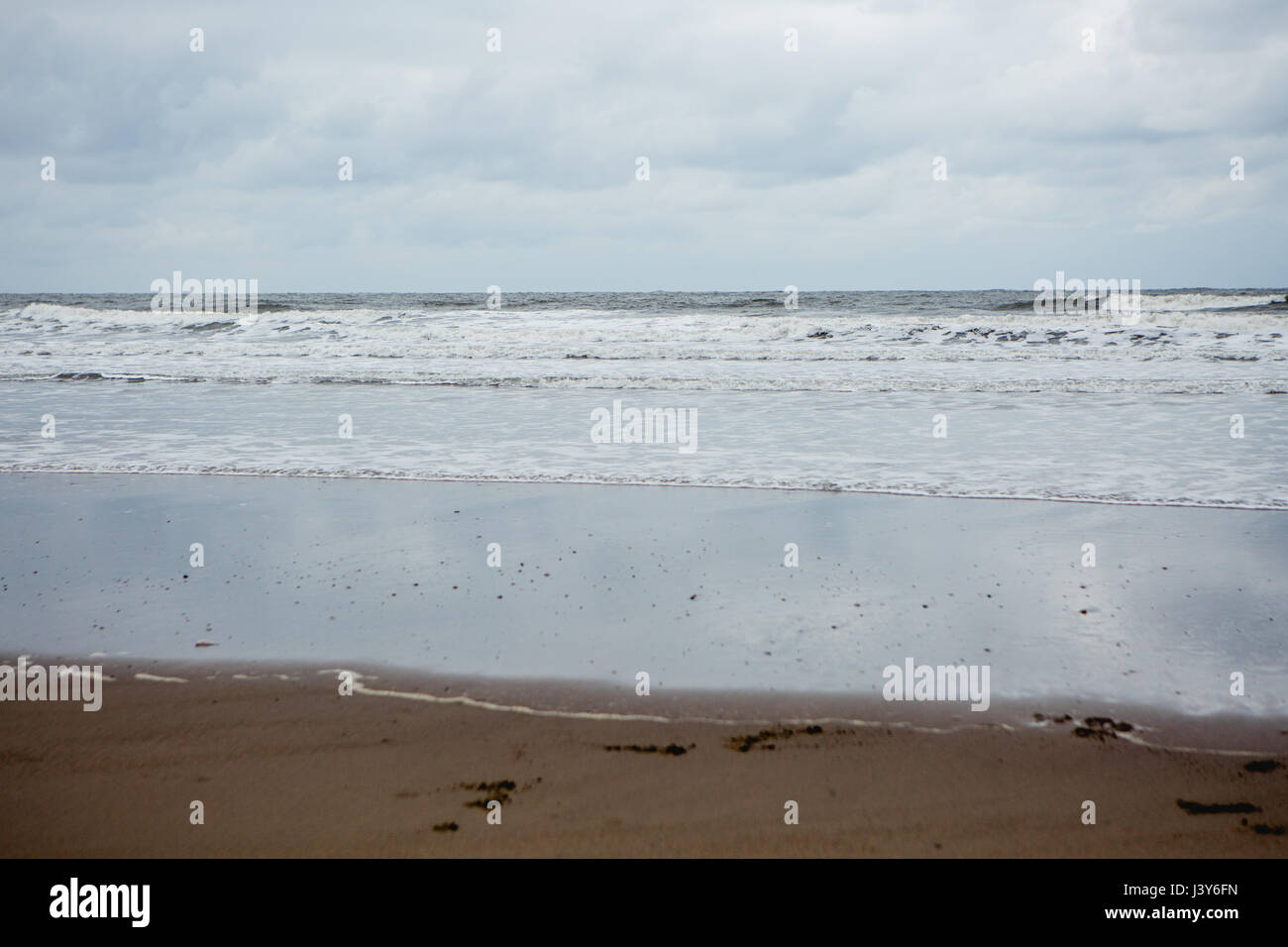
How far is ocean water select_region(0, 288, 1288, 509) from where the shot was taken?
8484 mm

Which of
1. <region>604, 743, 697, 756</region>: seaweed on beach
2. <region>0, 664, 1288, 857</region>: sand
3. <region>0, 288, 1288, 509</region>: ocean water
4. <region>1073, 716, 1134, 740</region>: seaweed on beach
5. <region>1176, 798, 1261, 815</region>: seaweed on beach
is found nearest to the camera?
<region>0, 664, 1288, 857</region>: sand

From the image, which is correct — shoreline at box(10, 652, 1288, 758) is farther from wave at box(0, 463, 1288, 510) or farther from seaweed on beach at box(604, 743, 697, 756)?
wave at box(0, 463, 1288, 510)

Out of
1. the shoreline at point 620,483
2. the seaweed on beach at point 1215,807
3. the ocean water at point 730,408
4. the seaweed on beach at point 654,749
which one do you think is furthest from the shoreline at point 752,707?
the ocean water at point 730,408

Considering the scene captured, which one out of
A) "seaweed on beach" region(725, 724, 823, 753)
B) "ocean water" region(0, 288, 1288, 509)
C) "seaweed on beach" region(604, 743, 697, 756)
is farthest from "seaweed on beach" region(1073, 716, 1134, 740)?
"ocean water" region(0, 288, 1288, 509)

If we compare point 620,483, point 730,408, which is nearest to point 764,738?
point 620,483

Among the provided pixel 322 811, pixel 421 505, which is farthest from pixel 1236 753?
pixel 421 505

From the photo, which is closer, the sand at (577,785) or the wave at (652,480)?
the sand at (577,785)

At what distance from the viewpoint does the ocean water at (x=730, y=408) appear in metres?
8.48

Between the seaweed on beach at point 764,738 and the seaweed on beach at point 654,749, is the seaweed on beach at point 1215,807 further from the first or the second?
the seaweed on beach at point 654,749

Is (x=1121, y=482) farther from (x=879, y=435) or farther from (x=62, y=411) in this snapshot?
(x=62, y=411)

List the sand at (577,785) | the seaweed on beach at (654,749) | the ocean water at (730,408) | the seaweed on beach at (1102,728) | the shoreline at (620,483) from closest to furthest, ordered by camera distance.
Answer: the sand at (577,785) < the seaweed on beach at (654,749) < the seaweed on beach at (1102,728) < the shoreline at (620,483) < the ocean water at (730,408)

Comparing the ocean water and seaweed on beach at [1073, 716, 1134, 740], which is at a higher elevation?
the ocean water

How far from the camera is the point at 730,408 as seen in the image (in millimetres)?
13422
